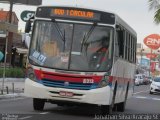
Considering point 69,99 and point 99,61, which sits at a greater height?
point 99,61

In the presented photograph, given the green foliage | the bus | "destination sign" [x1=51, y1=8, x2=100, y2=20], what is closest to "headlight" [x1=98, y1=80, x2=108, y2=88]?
the bus

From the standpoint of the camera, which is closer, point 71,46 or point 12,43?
point 71,46

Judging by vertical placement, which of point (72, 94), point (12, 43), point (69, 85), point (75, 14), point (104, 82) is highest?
point (12, 43)

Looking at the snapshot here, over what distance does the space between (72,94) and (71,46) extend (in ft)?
4.88

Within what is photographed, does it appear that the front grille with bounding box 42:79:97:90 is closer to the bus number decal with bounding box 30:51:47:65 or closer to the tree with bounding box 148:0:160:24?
the bus number decal with bounding box 30:51:47:65

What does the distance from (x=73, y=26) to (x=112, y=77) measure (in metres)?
1.98

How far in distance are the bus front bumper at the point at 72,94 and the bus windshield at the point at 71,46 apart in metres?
0.65

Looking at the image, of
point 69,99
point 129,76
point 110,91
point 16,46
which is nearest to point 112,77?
point 110,91

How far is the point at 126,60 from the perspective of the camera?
70.5ft

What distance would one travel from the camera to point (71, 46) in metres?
17.7

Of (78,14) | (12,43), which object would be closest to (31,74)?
(78,14)

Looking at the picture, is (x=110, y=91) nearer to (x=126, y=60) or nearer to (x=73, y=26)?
(x=73, y=26)

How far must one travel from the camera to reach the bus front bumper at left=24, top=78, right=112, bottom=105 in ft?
56.6

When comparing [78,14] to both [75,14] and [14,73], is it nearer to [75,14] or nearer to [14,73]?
[75,14]
